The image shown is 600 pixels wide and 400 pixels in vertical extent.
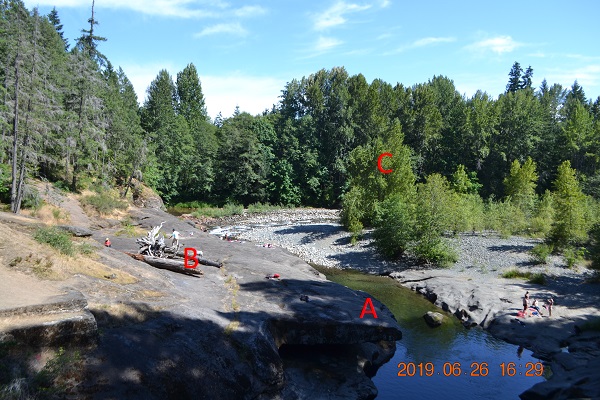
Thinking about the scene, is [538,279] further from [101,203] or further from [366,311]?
[101,203]

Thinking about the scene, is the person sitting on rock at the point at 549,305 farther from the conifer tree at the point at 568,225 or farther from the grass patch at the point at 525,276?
the conifer tree at the point at 568,225

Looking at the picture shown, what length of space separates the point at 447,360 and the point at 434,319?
13.6 feet

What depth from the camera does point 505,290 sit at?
2691 cm

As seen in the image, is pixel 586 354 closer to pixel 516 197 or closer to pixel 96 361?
pixel 96 361

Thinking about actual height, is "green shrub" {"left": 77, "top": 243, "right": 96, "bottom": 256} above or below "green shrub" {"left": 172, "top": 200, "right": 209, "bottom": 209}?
above

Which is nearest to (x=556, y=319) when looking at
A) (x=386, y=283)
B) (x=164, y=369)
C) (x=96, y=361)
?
(x=386, y=283)

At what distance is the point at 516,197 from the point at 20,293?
186ft

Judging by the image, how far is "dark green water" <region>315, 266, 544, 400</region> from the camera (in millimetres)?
16328

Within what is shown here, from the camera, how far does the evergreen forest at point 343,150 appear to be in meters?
36.0

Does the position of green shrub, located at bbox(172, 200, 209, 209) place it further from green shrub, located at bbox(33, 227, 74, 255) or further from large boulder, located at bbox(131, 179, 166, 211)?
green shrub, located at bbox(33, 227, 74, 255)

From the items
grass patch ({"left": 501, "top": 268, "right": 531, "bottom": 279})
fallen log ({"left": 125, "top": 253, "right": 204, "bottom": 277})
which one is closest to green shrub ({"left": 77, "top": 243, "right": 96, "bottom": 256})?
fallen log ({"left": 125, "top": 253, "right": 204, "bottom": 277})

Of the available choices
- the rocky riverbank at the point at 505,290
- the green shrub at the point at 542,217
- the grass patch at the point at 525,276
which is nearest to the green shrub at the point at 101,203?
the rocky riverbank at the point at 505,290
